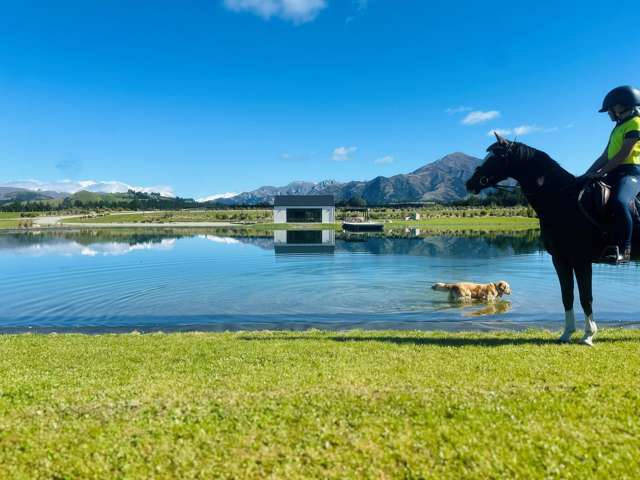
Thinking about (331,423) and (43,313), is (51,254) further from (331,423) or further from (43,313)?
(331,423)

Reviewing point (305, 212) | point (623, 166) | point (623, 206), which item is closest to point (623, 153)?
point (623, 166)

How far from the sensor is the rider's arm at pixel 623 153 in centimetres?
905

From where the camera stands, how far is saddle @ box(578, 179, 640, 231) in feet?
30.6

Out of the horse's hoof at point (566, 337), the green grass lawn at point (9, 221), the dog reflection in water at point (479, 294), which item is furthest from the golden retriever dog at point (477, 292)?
the green grass lawn at point (9, 221)

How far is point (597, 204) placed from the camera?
9336 mm

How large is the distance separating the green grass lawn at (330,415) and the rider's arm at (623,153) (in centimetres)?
371

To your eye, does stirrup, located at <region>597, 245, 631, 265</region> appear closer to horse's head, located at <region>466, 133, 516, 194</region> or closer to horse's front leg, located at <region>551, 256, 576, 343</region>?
horse's front leg, located at <region>551, 256, 576, 343</region>

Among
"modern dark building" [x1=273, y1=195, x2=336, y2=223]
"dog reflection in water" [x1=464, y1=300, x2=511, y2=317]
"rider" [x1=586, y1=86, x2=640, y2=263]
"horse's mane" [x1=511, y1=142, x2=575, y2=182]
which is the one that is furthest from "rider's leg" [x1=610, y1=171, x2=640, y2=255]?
"modern dark building" [x1=273, y1=195, x2=336, y2=223]

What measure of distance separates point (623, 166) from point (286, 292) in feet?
50.9

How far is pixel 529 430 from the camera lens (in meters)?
5.53

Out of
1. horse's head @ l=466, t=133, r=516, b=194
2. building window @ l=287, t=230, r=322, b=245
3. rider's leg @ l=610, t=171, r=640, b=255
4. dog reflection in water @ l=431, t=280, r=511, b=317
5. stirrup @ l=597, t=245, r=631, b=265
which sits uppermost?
horse's head @ l=466, t=133, r=516, b=194

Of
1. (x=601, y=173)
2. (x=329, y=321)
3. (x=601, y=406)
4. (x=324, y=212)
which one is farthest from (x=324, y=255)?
(x=324, y=212)

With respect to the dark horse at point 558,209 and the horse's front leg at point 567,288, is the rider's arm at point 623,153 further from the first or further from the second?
the horse's front leg at point 567,288

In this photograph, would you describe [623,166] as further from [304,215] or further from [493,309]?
[304,215]
